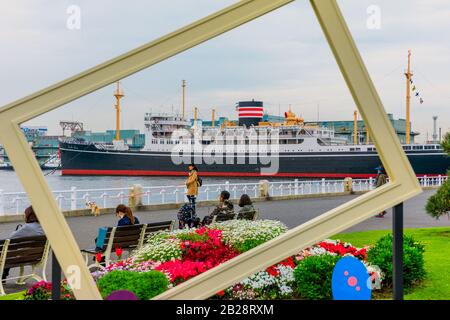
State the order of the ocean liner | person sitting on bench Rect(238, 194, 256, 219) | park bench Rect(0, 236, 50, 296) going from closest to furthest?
park bench Rect(0, 236, 50, 296), person sitting on bench Rect(238, 194, 256, 219), the ocean liner

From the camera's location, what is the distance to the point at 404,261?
17.0 ft

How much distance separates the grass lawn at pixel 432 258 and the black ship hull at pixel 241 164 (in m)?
29.7

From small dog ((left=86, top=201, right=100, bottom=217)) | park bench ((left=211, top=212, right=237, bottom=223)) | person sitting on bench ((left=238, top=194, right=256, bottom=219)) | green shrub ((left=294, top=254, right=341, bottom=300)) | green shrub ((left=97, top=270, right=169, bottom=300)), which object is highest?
person sitting on bench ((left=238, top=194, right=256, bottom=219))

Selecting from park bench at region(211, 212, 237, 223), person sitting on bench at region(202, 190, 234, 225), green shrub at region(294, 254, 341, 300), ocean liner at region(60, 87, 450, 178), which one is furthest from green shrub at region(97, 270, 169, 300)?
ocean liner at region(60, 87, 450, 178)

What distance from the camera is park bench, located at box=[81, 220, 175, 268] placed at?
19.4ft

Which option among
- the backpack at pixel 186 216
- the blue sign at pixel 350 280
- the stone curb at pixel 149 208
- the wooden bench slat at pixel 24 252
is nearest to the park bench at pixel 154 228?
the wooden bench slat at pixel 24 252

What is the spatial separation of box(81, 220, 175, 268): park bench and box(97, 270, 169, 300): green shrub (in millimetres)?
1650

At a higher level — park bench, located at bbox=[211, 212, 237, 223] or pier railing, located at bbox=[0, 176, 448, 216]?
park bench, located at bbox=[211, 212, 237, 223]

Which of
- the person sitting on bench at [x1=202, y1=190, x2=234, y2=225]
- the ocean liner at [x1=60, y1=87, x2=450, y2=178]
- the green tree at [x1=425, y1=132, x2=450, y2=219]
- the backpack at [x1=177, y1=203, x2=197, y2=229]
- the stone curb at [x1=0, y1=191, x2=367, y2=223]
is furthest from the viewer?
the ocean liner at [x1=60, y1=87, x2=450, y2=178]

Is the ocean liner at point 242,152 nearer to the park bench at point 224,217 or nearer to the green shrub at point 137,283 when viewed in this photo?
the park bench at point 224,217

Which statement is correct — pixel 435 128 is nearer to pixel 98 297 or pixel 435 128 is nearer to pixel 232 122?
pixel 232 122

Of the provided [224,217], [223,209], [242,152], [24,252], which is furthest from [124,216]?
[242,152]

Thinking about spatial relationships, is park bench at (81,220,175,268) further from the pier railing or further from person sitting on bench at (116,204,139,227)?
the pier railing

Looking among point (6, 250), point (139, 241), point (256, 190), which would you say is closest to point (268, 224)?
point (139, 241)
